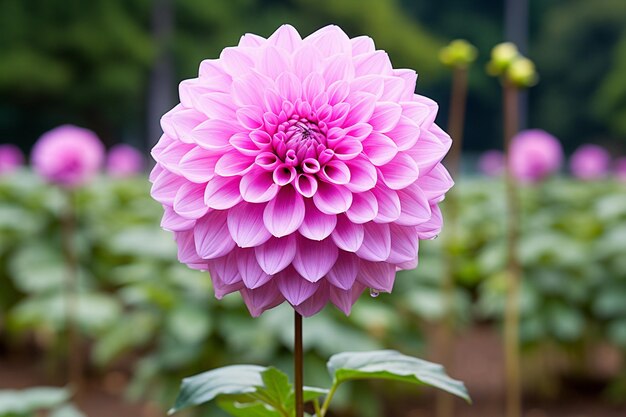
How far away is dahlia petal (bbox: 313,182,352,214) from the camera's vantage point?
2.36 ft

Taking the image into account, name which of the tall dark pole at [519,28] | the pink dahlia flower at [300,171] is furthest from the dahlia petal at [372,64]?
the tall dark pole at [519,28]

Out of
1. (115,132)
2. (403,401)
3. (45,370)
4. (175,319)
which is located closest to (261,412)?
(175,319)

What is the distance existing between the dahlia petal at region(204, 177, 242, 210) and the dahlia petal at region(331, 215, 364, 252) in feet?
0.27

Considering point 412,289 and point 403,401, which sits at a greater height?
point 412,289

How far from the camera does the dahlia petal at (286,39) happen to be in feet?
2.58

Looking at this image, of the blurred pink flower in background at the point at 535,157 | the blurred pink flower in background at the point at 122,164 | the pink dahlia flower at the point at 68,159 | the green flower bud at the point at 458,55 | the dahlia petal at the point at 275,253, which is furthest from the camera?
the blurred pink flower in background at the point at 122,164

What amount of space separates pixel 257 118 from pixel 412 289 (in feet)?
8.16

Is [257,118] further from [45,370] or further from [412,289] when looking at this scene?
[45,370]

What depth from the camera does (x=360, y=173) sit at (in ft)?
2.47

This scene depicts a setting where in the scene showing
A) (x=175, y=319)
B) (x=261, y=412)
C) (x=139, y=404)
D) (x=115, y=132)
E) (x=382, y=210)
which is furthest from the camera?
(x=115, y=132)

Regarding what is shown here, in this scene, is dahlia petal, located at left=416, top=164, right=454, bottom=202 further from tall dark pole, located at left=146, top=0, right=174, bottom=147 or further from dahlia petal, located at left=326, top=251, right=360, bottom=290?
tall dark pole, located at left=146, top=0, right=174, bottom=147

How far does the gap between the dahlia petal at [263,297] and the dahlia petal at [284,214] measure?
57mm

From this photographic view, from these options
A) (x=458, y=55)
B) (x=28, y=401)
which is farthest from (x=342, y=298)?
(x=458, y=55)

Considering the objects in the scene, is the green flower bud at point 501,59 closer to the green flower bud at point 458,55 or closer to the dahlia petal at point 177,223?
the green flower bud at point 458,55
